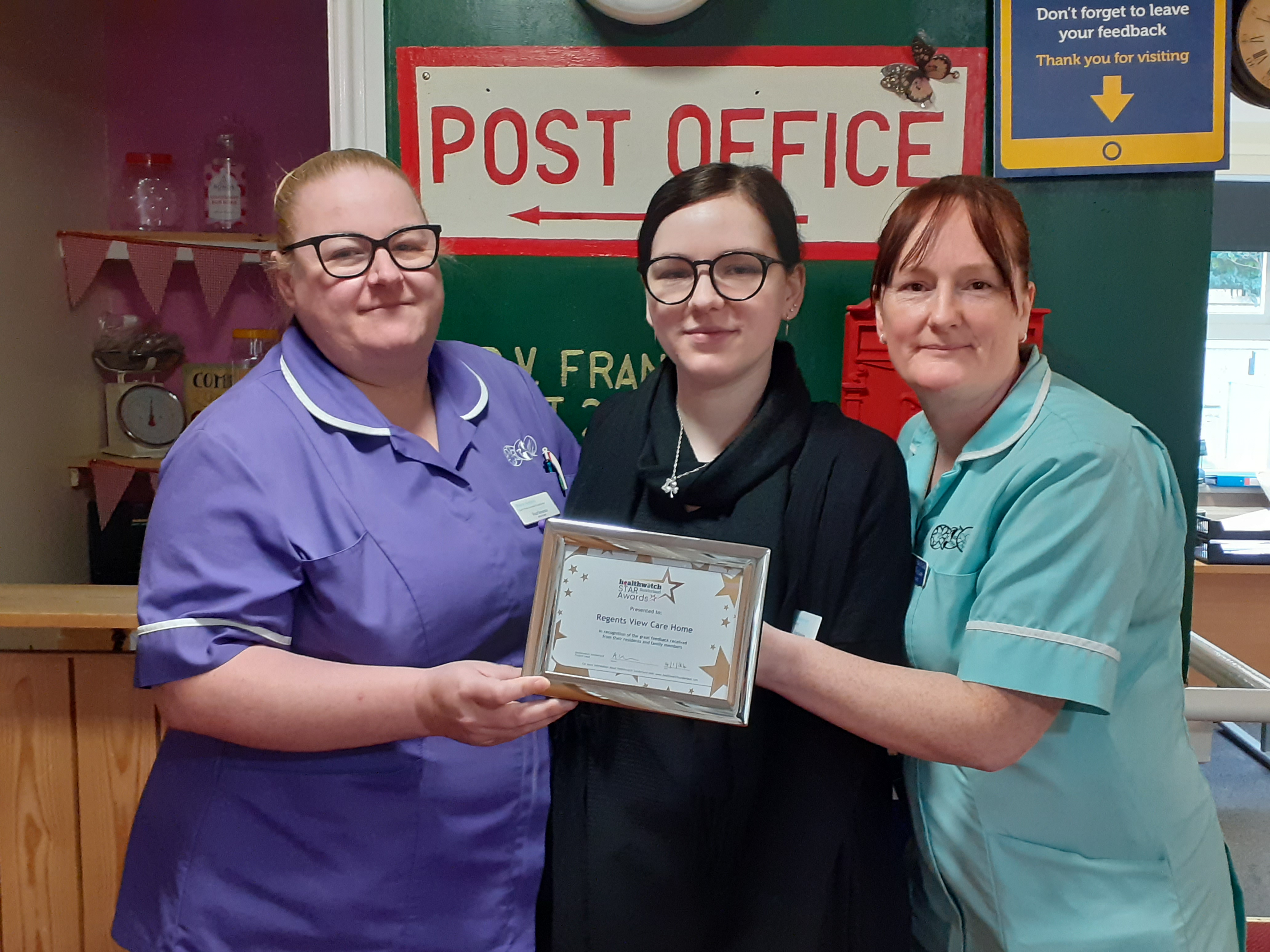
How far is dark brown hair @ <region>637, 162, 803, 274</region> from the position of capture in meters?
1.15

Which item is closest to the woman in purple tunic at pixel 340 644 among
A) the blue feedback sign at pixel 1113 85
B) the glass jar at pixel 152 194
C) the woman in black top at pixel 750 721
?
the woman in black top at pixel 750 721

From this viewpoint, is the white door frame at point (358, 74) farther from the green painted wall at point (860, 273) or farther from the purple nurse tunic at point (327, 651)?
the purple nurse tunic at point (327, 651)

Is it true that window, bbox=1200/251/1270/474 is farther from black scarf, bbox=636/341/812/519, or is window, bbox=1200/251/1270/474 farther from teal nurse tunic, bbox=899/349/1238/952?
black scarf, bbox=636/341/812/519

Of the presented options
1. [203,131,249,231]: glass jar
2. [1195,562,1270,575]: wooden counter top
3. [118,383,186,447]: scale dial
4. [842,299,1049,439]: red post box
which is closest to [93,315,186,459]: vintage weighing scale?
[118,383,186,447]: scale dial

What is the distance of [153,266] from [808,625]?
2593 millimetres

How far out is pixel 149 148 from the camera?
3.10 metres

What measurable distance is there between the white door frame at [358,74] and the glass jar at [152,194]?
163cm

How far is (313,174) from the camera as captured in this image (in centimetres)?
124

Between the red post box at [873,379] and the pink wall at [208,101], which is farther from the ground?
the pink wall at [208,101]

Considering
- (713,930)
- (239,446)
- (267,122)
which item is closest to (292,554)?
(239,446)

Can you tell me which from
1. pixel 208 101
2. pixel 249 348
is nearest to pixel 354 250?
pixel 249 348

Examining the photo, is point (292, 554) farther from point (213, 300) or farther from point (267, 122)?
point (267, 122)

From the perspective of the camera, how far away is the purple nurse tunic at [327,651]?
1.11 metres

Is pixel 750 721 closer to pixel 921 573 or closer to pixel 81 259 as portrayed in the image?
pixel 921 573
